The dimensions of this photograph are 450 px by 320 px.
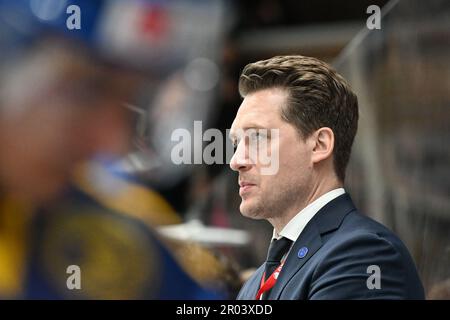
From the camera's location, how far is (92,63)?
248 centimetres

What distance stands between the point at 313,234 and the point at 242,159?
0.17 m

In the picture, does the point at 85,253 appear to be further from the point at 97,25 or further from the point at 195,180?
the point at 97,25

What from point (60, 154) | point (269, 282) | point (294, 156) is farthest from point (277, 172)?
point (60, 154)

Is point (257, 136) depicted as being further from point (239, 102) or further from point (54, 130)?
point (54, 130)

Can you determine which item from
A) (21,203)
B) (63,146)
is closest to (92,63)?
(63,146)

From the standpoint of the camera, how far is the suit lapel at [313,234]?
1023 millimetres

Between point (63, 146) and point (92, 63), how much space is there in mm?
320

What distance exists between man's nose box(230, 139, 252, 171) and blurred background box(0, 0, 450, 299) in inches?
11.6

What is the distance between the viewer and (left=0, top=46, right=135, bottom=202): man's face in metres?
2.46

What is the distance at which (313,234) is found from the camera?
1.06m

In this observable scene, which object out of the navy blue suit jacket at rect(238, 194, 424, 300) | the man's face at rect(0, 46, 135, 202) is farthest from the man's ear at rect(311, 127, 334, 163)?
the man's face at rect(0, 46, 135, 202)

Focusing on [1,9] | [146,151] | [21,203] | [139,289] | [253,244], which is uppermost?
[1,9]

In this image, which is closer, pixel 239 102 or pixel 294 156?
pixel 294 156

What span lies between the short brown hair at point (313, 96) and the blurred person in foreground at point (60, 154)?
120 cm
